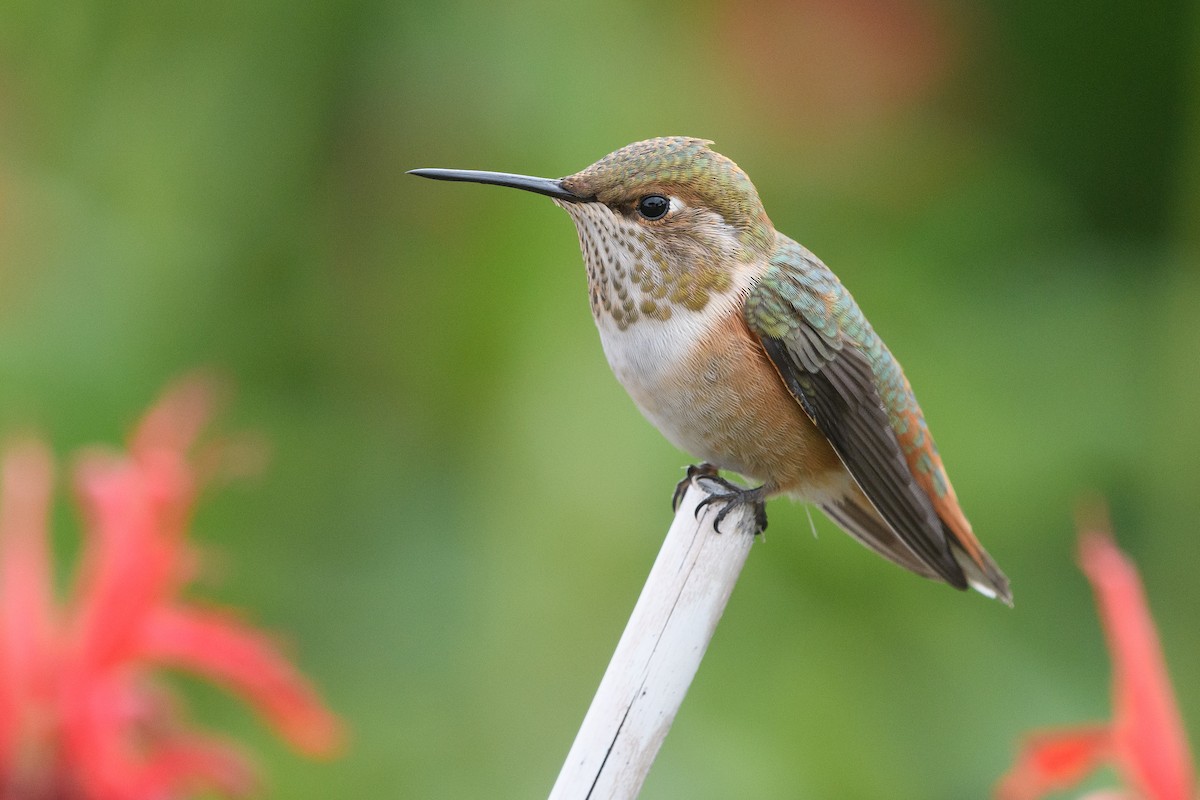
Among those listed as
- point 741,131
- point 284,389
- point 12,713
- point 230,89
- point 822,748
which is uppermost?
point 741,131

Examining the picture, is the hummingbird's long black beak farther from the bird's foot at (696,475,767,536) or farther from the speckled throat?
the bird's foot at (696,475,767,536)

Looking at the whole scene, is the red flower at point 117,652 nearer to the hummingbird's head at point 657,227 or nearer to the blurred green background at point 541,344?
the hummingbird's head at point 657,227

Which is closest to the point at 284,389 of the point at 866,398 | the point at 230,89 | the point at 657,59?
the point at 230,89

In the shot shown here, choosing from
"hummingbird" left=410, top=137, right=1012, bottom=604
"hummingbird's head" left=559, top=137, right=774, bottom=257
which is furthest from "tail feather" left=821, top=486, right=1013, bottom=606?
"hummingbird's head" left=559, top=137, right=774, bottom=257

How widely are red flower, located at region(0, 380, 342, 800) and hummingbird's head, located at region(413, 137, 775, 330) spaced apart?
12.1 inches

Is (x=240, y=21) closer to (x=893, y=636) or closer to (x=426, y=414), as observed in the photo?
(x=426, y=414)

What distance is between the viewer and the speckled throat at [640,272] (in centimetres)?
99

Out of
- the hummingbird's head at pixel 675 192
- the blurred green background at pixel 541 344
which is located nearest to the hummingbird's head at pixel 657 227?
the hummingbird's head at pixel 675 192

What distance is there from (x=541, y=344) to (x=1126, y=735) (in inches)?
35.9

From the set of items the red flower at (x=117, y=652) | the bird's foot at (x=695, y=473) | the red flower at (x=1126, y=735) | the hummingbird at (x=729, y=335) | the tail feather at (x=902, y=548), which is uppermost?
the hummingbird at (x=729, y=335)

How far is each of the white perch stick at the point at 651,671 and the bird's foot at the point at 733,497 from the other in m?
0.12

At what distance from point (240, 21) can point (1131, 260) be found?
1103 millimetres

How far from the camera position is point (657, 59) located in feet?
5.64

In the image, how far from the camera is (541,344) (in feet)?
5.13
